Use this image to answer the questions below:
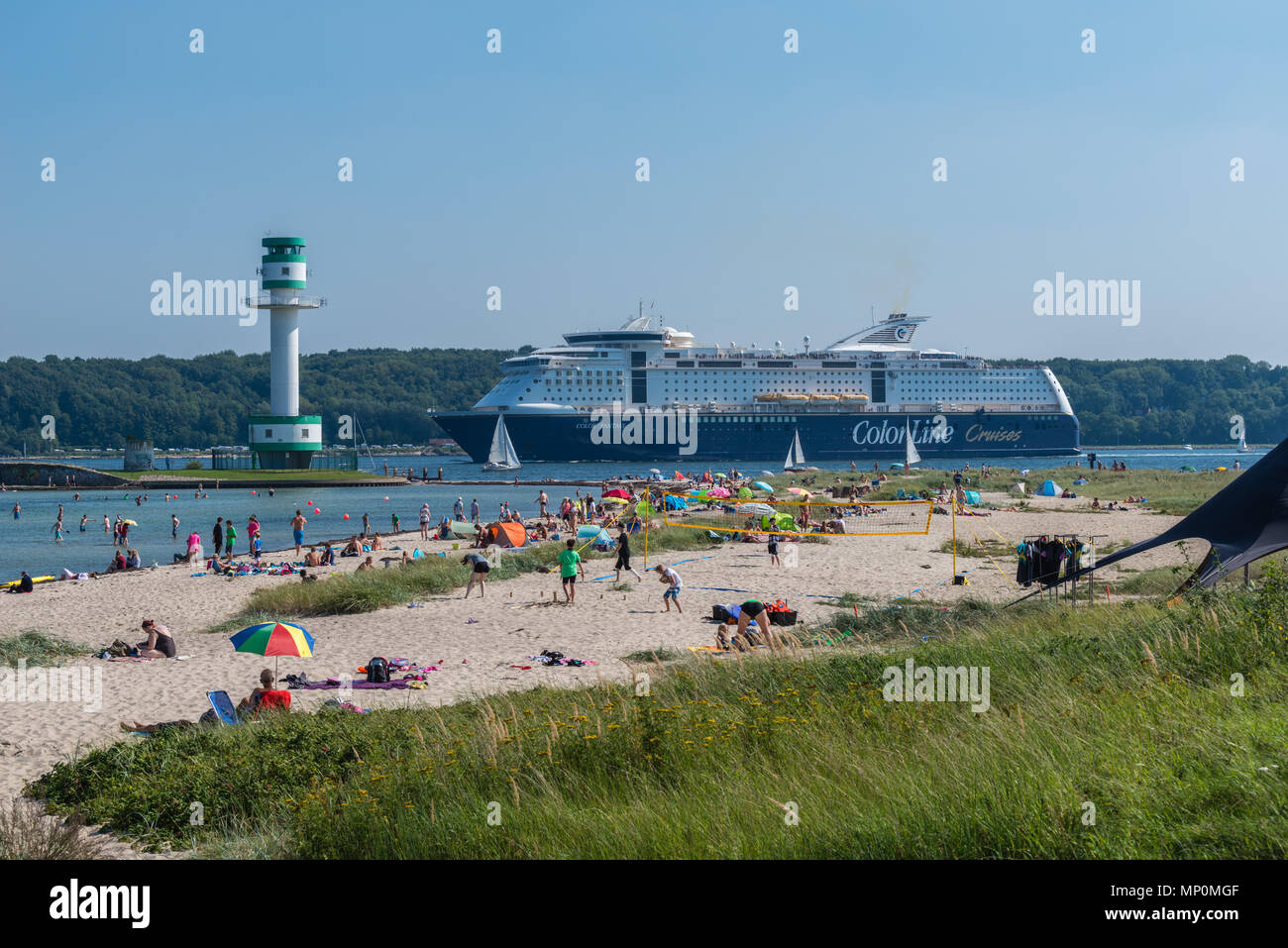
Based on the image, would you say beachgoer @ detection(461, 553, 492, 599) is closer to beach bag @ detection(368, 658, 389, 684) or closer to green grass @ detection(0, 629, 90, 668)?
green grass @ detection(0, 629, 90, 668)

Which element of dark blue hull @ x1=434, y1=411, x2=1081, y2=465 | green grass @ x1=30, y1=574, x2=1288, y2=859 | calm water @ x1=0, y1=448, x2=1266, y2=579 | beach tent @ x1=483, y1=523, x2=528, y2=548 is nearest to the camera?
green grass @ x1=30, y1=574, x2=1288, y2=859

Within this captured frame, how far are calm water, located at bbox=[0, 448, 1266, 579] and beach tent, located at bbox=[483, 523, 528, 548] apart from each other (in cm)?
930

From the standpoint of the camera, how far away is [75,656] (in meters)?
13.9

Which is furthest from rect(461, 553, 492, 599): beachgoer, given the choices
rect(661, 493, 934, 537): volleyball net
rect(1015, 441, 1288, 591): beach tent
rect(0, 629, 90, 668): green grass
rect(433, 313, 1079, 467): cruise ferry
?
rect(433, 313, 1079, 467): cruise ferry

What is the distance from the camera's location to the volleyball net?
27625mm

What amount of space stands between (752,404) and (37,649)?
79.0 m

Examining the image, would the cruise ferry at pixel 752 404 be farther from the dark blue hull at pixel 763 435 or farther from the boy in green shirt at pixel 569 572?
the boy in green shirt at pixel 569 572

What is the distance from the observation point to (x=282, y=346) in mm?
71000

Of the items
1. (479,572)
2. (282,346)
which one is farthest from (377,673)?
(282,346)

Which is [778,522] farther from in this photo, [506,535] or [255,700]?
[255,700]

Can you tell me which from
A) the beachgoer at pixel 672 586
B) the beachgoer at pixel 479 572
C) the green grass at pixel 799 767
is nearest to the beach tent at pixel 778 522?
the beachgoer at pixel 479 572

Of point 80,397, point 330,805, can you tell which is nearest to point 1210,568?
point 330,805
